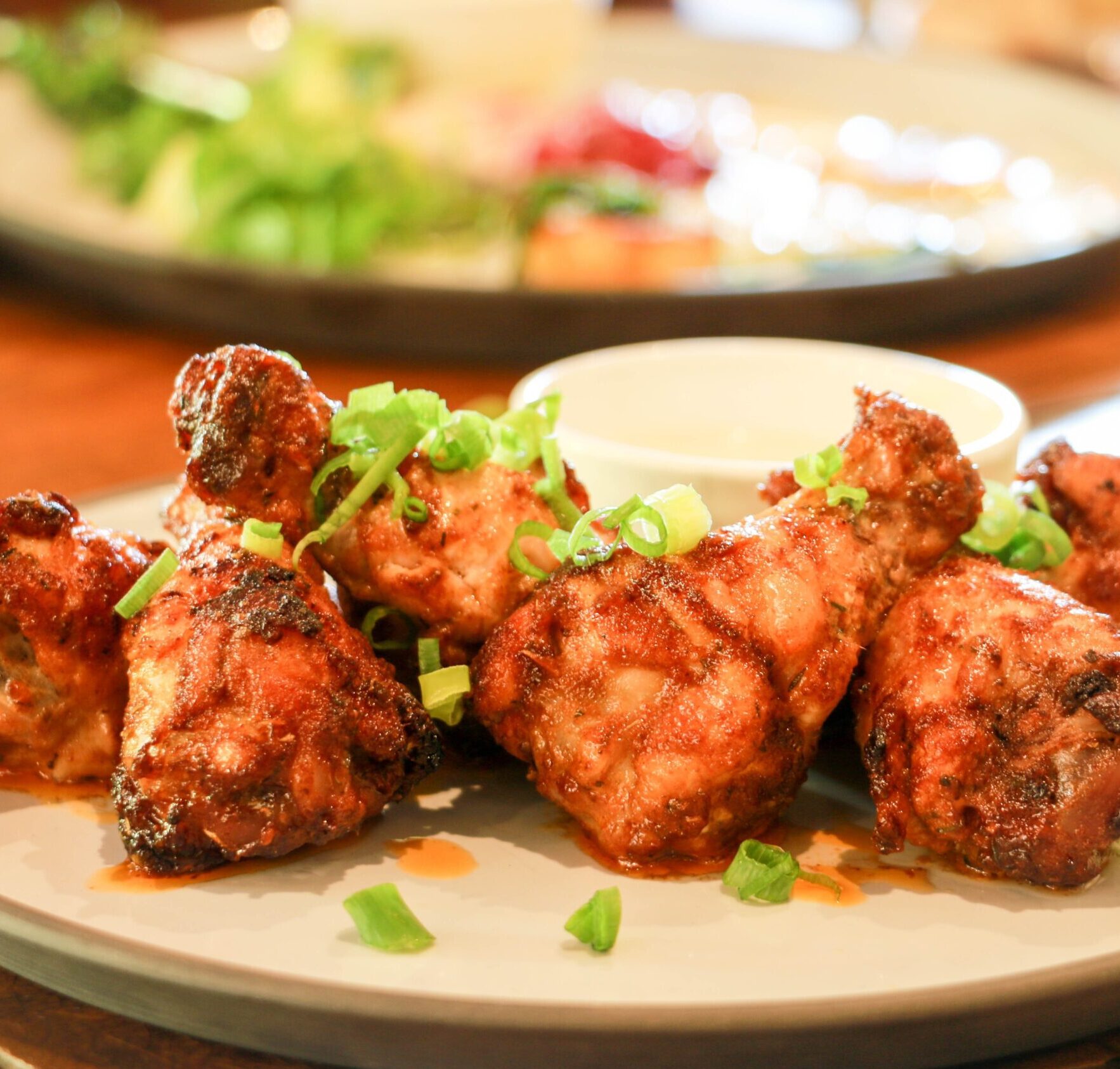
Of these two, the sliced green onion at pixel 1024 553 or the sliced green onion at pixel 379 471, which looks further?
the sliced green onion at pixel 1024 553

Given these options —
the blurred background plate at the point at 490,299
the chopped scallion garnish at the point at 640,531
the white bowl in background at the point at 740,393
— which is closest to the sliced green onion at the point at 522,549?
the chopped scallion garnish at the point at 640,531

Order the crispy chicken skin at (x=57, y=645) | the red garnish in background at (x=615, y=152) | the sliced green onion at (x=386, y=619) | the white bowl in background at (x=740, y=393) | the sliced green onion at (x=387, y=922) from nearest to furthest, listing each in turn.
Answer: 1. the sliced green onion at (x=387, y=922)
2. the crispy chicken skin at (x=57, y=645)
3. the sliced green onion at (x=386, y=619)
4. the white bowl in background at (x=740, y=393)
5. the red garnish in background at (x=615, y=152)

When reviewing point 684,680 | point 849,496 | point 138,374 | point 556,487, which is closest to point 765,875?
point 684,680

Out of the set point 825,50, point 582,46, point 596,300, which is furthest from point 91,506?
point 825,50

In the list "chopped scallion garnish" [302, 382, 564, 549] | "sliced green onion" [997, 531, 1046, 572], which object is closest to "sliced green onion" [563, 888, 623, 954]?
"chopped scallion garnish" [302, 382, 564, 549]

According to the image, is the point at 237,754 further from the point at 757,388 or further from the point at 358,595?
the point at 757,388

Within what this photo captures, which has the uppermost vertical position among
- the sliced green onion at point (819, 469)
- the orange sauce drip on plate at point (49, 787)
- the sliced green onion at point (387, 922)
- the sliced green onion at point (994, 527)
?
the sliced green onion at point (819, 469)

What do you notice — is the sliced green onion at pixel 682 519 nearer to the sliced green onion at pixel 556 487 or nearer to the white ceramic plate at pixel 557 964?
the sliced green onion at pixel 556 487

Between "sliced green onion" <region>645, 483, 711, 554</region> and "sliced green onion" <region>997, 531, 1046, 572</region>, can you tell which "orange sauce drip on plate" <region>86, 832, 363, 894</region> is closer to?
"sliced green onion" <region>645, 483, 711, 554</region>

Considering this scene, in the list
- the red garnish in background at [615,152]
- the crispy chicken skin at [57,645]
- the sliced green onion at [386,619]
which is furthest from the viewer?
the red garnish in background at [615,152]
